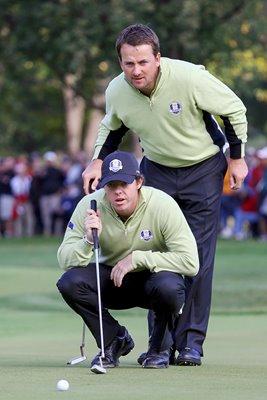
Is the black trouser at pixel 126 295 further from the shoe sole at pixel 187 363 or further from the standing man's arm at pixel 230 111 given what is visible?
the standing man's arm at pixel 230 111

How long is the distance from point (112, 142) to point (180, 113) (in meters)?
0.76

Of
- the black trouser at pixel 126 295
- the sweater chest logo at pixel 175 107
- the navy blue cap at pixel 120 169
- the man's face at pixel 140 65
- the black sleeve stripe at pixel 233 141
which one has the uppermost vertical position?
the man's face at pixel 140 65

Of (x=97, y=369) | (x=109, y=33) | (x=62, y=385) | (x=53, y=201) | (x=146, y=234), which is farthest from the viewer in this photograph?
(x=53, y=201)

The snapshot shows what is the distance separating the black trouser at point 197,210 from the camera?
8938mm

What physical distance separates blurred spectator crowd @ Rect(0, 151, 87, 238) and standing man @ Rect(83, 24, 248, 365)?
22881mm

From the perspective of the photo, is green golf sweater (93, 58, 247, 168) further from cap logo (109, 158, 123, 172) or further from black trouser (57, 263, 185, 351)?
black trouser (57, 263, 185, 351)

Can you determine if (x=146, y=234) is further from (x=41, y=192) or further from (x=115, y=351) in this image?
(x=41, y=192)

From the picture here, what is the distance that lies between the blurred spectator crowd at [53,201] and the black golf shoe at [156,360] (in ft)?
69.4

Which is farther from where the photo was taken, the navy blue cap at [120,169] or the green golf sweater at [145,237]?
the green golf sweater at [145,237]

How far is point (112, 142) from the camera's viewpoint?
30.4ft

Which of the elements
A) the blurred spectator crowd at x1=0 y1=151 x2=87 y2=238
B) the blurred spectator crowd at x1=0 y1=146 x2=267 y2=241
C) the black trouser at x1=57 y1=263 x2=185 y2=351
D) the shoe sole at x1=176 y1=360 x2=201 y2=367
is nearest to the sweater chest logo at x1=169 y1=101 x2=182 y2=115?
the black trouser at x1=57 y1=263 x2=185 y2=351

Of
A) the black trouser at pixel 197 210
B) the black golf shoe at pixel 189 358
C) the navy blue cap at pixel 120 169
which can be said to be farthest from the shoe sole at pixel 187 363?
the navy blue cap at pixel 120 169

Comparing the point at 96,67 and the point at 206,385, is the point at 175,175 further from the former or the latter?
the point at 96,67

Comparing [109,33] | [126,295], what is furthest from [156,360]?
[109,33]
